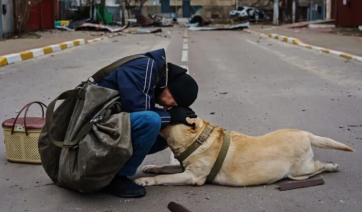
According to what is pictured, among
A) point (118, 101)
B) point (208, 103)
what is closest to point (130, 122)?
point (118, 101)

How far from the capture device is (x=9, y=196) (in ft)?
13.3

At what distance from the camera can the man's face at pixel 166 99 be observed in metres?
4.02

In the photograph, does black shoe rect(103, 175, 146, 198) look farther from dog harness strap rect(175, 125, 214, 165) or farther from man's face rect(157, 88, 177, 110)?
man's face rect(157, 88, 177, 110)

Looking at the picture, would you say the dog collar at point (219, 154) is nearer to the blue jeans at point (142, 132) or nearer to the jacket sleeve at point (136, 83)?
the blue jeans at point (142, 132)

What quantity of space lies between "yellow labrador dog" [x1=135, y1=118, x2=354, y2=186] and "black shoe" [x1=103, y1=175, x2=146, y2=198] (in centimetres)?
17

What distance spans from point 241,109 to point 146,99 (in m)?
3.88

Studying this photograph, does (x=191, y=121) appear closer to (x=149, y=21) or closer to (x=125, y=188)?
(x=125, y=188)

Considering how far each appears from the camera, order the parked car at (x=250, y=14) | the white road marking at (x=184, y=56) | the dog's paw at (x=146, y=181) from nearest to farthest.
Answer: the dog's paw at (x=146, y=181)
the white road marking at (x=184, y=56)
the parked car at (x=250, y=14)

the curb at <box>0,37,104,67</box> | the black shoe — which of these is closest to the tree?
the curb at <box>0,37,104,67</box>

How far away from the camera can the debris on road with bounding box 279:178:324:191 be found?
411 cm

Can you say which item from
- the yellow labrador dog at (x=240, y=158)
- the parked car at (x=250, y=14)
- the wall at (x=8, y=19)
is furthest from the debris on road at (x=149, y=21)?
Result: the yellow labrador dog at (x=240, y=158)

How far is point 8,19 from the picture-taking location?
70.7 ft

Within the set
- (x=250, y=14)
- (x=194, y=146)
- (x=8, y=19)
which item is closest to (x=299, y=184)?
(x=194, y=146)

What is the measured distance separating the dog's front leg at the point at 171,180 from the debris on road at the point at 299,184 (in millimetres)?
640
